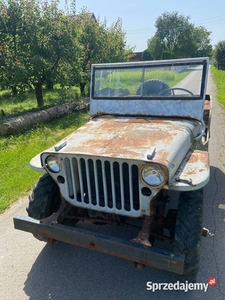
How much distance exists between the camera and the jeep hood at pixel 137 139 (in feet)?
A: 8.24

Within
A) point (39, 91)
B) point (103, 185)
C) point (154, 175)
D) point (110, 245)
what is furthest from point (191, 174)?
point (39, 91)

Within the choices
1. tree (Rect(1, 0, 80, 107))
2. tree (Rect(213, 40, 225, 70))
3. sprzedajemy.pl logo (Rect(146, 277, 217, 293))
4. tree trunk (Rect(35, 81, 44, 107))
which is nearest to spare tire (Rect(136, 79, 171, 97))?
sprzedajemy.pl logo (Rect(146, 277, 217, 293))

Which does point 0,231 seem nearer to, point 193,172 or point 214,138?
point 193,172

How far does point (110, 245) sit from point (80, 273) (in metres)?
0.72

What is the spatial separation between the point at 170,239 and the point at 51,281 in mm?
1296

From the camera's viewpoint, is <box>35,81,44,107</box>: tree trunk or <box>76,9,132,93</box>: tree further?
<box>76,9,132,93</box>: tree

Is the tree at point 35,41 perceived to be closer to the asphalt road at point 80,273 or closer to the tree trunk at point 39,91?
the tree trunk at point 39,91

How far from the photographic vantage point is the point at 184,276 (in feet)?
8.29

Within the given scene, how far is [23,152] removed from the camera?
6.50m

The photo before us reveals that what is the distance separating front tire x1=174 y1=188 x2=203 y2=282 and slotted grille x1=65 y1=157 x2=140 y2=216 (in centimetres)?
44

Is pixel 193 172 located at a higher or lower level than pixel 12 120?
higher

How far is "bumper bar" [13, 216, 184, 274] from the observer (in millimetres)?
2260

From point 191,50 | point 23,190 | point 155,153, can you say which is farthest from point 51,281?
point 191,50

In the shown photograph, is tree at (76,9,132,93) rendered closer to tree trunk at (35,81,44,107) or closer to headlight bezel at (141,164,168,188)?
tree trunk at (35,81,44,107)
